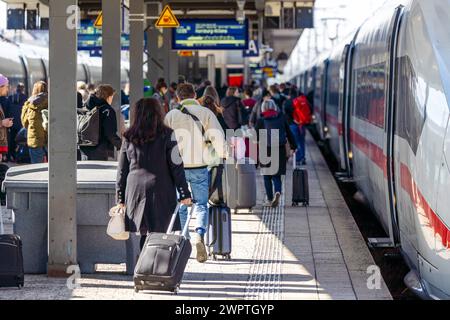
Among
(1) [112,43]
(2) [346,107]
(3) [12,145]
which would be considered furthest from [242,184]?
(3) [12,145]

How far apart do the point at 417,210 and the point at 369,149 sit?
5.58 meters

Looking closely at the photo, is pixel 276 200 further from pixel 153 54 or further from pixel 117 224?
pixel 153 54

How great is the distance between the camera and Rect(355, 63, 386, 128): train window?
41.6 ft

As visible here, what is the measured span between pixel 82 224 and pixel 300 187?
7.20 m

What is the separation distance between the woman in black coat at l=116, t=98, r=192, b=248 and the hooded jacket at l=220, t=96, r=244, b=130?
1211 cm

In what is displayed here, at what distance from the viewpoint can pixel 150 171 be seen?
31.1 feet

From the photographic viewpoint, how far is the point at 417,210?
918cm

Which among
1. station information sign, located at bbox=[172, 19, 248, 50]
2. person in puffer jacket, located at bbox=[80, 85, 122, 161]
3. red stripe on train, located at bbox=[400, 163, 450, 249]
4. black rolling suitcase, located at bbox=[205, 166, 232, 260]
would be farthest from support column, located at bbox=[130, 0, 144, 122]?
red stripe on train, located at bbox=[400, 163, 450, 249]

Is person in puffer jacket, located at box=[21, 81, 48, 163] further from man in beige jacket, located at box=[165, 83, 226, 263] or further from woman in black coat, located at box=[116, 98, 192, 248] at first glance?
woman in black coat, located at box=[116, 98, 192, 248]

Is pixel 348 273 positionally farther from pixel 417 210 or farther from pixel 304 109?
pixel 304 109

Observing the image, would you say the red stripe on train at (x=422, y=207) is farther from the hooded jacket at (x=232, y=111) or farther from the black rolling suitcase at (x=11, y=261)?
the hooded jacket at (x=232, y=111)

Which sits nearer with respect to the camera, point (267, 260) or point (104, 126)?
point (267, 260)

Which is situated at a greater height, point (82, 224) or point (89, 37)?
point (89, 37)

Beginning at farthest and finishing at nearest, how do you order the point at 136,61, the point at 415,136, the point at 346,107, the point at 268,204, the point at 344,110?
the point at 344,110 → the point at 346,107 → the point at 136,61 → the point at 268,204 → the point at 415,136
